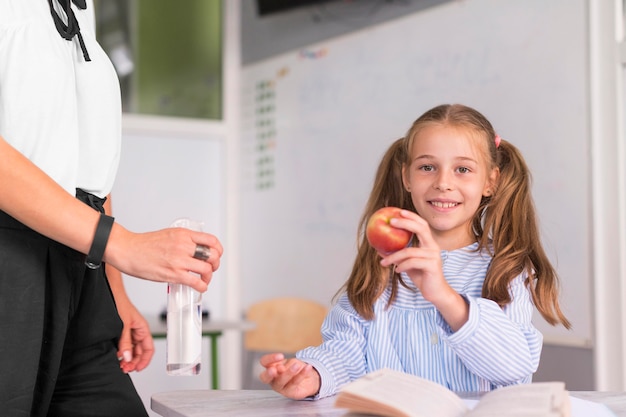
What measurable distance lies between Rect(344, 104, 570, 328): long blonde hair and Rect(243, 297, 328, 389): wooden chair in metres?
2.09

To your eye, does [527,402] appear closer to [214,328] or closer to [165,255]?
[165,255]

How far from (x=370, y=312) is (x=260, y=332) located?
8.68 feet

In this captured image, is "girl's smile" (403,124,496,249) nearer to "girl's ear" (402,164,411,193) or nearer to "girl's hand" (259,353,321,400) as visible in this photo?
"girl's ear" (402,164,411,193)

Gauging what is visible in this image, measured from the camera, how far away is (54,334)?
127cm

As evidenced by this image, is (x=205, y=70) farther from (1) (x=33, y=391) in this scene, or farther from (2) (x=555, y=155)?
(1) (x=33, y=391)

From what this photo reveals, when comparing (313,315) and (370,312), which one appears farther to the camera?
(313,315)

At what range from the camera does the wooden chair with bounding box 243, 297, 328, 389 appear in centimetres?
382

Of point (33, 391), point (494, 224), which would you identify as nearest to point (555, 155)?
point (494, 224)

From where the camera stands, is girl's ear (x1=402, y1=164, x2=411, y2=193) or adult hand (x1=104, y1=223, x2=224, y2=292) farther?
girl's ear (x1=402, y1=164, x2=411, y2=193)

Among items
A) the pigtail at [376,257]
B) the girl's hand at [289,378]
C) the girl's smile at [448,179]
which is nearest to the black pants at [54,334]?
the girl's hand at [289,378]

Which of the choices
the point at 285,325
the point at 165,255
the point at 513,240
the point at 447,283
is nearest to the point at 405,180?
the point at 513,240

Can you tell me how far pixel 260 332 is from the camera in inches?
161

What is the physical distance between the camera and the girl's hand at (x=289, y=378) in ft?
4.14

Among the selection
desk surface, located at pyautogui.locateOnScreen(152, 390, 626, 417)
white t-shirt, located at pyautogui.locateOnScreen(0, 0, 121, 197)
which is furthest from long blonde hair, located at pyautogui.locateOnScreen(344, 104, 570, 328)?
white t-shirt, located at pyautogui.locateOnScreen(0, 0, 121, 197)
